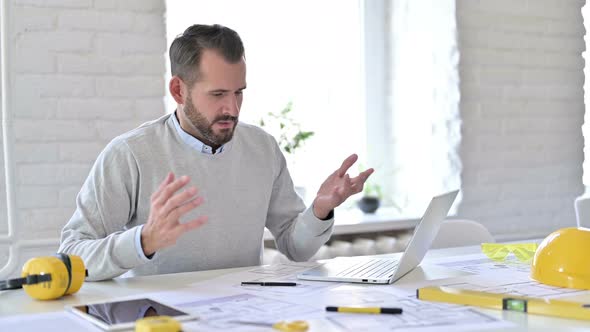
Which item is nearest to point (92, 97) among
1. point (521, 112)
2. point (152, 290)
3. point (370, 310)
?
point (152, 290)

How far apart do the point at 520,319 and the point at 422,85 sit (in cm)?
220

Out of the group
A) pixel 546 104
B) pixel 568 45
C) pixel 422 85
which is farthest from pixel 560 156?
pixel 422 85

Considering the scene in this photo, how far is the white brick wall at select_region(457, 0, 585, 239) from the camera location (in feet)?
10.8

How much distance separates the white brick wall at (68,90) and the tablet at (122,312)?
1.12m

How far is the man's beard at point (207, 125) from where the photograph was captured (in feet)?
6.52

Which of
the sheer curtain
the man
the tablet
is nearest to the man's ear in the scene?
the man

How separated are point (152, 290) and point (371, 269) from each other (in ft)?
1.68

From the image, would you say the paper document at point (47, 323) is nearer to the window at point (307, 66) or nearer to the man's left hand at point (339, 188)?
the man's left hand at point (339, 188)

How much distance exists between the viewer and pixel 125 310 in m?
1.31

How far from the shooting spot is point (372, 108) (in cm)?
352

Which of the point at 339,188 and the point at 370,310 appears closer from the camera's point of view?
the point at 370,310

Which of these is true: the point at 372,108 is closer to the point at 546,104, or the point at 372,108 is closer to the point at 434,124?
the point at 434,124

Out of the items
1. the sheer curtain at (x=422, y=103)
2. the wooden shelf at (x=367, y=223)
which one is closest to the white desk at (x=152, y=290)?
the wooden shelf at (x=367, y=223)

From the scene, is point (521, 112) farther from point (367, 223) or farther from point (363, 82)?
point (367, 223)
